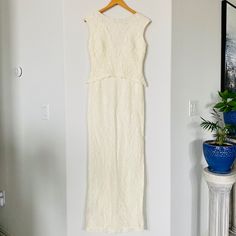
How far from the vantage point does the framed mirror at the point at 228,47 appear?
78.4 inches

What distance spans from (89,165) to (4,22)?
50.4 inches

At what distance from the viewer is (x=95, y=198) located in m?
1.52

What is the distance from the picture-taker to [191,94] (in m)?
1.69

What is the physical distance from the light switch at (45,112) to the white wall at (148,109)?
0.19 metres

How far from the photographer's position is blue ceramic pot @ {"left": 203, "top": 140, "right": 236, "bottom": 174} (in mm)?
1491

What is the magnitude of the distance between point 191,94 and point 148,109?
13.7 inches

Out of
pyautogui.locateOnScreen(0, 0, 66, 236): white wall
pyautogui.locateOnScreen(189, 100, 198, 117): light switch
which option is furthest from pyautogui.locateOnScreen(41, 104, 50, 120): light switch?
pyautogui.locateOnScreen(189, 100, 198, 117): light switch

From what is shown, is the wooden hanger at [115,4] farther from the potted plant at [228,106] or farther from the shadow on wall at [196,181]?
the shadow on wall at [196,181]

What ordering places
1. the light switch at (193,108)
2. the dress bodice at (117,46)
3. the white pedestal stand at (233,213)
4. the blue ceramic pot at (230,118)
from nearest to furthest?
the dress bodice at (117,46) < the light switch at (193,108) < the blue ceramic pot at (230,118) < the white pedestal stand at (233,213)

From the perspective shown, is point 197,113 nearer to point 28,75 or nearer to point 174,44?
point 174,44

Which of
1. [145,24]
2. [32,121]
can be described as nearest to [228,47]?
[145,24]

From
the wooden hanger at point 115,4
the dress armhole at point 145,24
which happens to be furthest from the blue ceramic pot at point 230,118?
the wooden hanger at point 115,4

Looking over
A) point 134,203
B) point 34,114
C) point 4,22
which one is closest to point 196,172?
point 134,203

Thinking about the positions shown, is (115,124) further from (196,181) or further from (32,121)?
(196,181)
